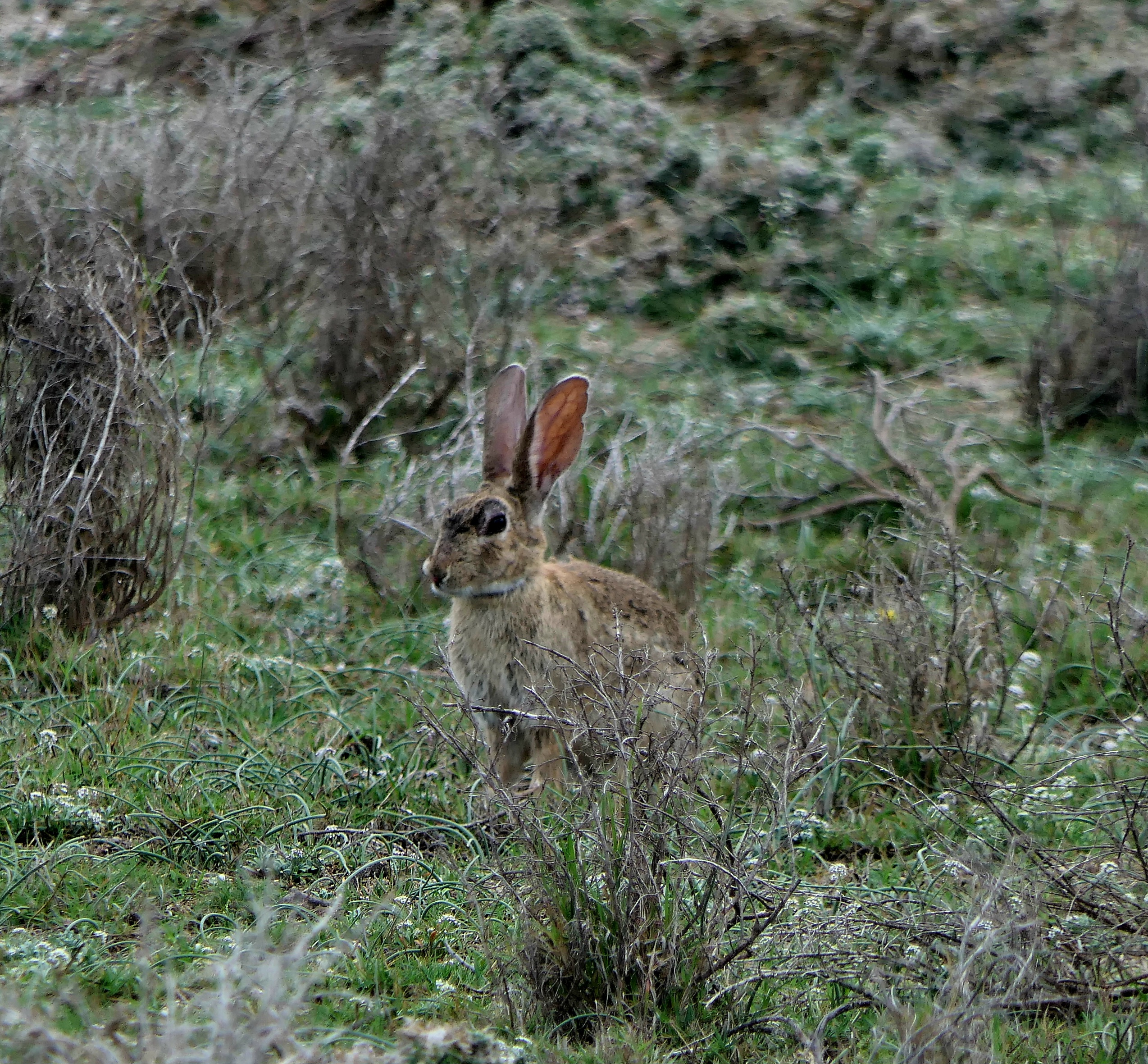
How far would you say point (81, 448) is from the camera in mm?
5238

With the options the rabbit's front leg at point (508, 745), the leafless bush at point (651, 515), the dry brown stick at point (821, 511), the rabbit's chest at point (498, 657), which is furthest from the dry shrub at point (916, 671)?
the dry brown stick at point (821, 511)

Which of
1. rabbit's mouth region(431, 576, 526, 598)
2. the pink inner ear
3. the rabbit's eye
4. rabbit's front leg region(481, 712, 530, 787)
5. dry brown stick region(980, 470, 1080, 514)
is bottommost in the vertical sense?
dry brown stick region(980, 470, 1080, 514)

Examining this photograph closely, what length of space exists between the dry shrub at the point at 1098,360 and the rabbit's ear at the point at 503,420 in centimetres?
348

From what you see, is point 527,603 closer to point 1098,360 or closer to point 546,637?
point 546,637

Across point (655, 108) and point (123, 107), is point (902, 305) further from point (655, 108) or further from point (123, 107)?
point (123, 107)

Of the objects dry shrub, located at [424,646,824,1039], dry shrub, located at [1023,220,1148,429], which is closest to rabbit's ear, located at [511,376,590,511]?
dry shrub, located at [424,646,824,1039]

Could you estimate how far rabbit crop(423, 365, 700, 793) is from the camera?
4703 millimetres

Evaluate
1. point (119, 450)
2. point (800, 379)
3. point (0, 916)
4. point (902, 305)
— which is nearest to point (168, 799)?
point (0, 916)

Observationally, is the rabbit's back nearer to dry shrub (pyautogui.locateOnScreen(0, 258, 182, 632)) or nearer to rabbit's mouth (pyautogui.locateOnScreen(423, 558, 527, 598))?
rabbit's mouth (pyautogui.locateOnScreen(423, 558, 527, 598))

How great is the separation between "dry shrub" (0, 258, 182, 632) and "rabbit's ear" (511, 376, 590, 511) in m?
1.20

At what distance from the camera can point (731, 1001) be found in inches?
133

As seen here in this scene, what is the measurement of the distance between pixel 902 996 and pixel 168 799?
6.86 ft

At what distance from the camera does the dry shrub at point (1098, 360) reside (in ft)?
25.7

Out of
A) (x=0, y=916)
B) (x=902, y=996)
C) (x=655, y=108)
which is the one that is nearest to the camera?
(x=902, y=996)
